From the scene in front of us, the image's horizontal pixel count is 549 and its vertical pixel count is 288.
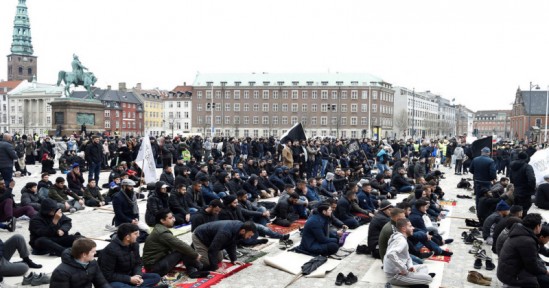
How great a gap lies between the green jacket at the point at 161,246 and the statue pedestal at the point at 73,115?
27.4m

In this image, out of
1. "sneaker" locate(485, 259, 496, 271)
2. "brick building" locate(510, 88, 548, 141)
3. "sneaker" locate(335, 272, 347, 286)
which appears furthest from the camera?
"brick building" locate(510, 88, 548, 141)

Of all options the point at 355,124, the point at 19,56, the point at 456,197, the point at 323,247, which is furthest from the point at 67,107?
the point at 19,56

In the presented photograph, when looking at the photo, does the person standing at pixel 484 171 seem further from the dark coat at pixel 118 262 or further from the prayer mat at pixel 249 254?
the dark coat at pixel 118 262

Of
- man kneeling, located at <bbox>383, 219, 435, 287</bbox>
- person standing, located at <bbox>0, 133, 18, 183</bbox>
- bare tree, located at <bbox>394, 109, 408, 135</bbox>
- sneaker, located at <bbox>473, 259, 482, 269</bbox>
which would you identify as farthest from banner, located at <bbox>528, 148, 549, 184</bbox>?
bare tree, located at <bbox>394, 109, 408, 135</bbox>

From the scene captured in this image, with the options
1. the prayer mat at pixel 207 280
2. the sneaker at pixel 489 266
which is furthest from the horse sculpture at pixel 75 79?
the sneaker at pixel 489 266

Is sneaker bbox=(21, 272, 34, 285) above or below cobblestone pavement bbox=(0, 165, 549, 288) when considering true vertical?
above

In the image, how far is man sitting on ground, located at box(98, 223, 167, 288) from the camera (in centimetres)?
725

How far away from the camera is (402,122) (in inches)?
4232

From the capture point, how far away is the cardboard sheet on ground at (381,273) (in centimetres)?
865

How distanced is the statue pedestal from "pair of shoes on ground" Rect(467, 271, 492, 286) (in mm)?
30191

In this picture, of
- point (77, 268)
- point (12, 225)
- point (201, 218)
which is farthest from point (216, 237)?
point (12, 225)

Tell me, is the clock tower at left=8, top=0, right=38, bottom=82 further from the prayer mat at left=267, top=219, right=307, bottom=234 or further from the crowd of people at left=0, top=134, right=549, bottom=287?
the prayer mat at left=267, top=219, right=307, bottom=234

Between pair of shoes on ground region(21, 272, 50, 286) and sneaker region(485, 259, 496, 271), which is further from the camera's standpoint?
sneaker region(485, 259, 496, 271)

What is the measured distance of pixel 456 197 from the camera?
19.8 metres
